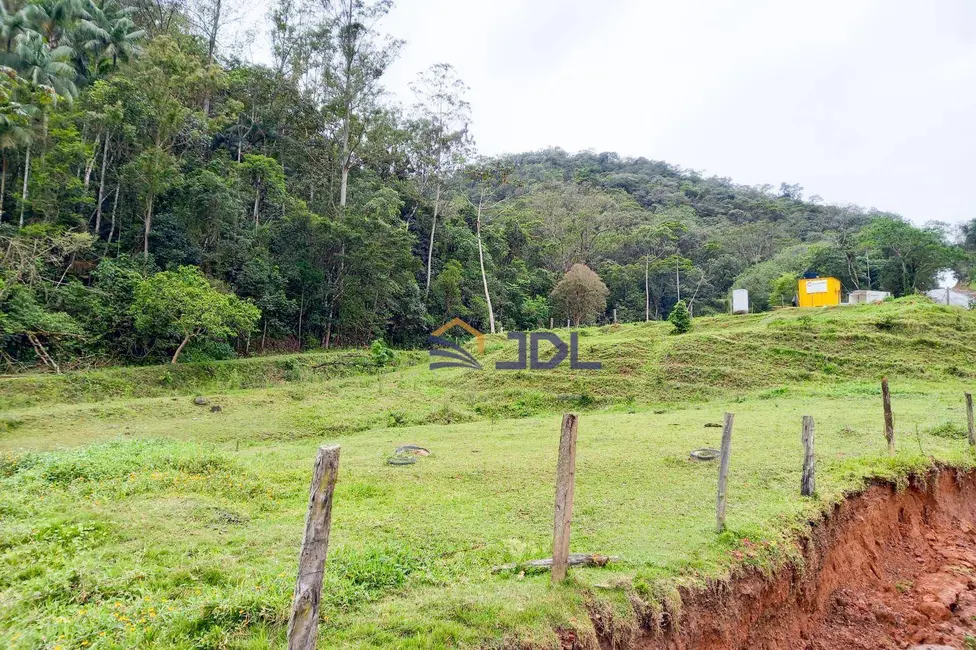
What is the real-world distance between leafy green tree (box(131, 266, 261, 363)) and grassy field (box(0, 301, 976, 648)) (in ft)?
6.45

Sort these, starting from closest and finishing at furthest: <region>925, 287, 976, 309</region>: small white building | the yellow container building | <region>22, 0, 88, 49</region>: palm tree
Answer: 1. <region>22, 0, 88, 49</region>: palm tree
2. the yellow container building
3. <region>925, 287, 976, 309</region>: small white building

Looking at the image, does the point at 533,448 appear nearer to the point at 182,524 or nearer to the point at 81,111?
the point at 182,524

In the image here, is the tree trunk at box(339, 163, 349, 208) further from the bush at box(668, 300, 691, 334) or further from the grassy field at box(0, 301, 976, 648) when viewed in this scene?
the bush at box(668, 300, 691, 334)

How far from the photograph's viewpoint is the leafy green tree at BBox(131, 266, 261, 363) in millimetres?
18109

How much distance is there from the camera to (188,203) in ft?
73.4

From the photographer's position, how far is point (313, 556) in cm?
316

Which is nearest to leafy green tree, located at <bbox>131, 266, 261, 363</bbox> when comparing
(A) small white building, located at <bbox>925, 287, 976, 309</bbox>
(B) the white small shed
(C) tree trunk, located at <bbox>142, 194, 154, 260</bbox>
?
(C) tree trunk, located at <bbox>142, 194, 154, 260</bbox>

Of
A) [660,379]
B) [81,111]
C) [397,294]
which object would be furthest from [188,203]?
[660,379]

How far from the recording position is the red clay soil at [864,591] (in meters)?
5.06

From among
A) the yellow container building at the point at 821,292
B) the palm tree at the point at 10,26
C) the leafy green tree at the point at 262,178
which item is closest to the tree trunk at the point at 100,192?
the palm tree at the point at 10,26

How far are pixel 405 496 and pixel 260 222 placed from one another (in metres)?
25.0

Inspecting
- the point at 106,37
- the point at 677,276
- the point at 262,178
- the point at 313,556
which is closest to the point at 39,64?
the point at 106,37

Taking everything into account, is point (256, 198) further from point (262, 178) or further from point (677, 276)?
point (677, 276)

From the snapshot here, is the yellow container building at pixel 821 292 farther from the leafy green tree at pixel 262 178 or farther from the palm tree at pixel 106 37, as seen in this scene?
the palm tree at pixel 106 37
